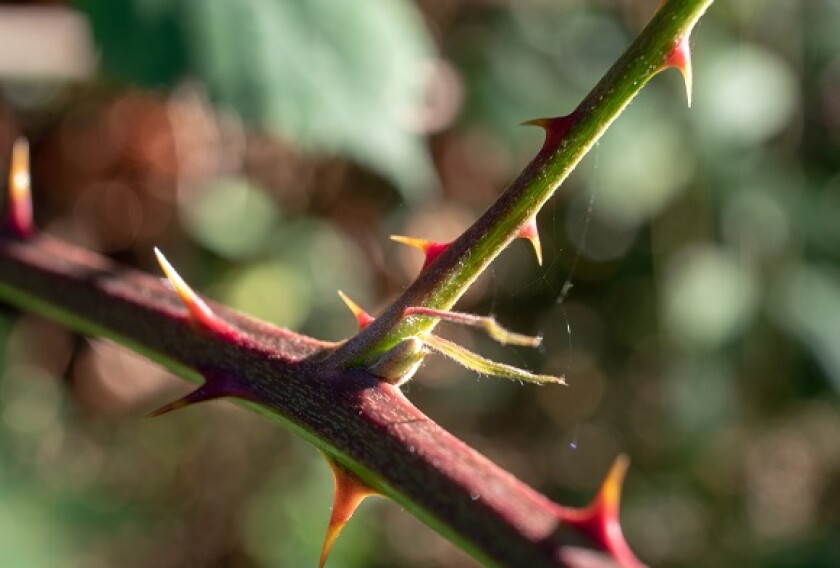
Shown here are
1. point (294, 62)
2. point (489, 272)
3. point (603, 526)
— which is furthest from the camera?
point (489, 272)

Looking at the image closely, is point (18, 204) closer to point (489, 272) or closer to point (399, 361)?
point (399, 361)

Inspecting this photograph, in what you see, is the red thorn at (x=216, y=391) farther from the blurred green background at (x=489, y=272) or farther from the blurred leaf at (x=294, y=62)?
the blurred green background at (x=489, y=272)

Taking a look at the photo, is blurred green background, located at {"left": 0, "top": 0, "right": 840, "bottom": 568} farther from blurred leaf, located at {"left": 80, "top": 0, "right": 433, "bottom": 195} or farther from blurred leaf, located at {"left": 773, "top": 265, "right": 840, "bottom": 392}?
blurred leaf, located at {"left": 80, "top": 0, "right": 433, "bottom": 195}

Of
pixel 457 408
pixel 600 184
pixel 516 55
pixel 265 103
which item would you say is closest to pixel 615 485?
pixel 265 103

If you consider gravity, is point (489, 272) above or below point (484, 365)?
below

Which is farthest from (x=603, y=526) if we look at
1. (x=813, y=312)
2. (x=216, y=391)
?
(x=813, y=312)

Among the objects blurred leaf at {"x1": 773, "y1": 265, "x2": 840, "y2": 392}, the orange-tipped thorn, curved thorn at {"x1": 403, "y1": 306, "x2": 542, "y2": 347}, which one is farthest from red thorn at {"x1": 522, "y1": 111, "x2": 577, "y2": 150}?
blurred leaf at {"x1": 773, "y1": 265, "x2": 840, "y2": 392}

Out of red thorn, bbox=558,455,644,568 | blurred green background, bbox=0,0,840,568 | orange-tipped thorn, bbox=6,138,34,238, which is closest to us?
red thorn, bbox=558,455,644,568
